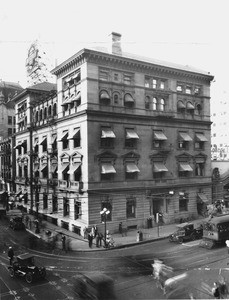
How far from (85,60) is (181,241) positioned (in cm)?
2186

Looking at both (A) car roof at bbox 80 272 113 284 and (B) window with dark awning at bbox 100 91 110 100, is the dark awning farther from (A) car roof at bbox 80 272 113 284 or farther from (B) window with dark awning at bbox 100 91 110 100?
(A) car roof at bbox 80 272 113 284

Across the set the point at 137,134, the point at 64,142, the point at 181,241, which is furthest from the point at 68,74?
the point at 181,241

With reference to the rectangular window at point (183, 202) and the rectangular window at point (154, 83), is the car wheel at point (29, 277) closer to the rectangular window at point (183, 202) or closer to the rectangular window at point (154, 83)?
the rectangular window at point (183, 202)

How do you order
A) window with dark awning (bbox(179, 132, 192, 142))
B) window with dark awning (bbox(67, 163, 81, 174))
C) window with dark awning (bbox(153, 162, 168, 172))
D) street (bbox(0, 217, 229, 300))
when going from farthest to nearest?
1. window with dark awning (bbox(179, 132, 192, 142))
2. window with dark awning (bbox(153, 162, 168, 172))
3. window with dark awning (bbox(67, 163, 81, 174))
4. street (bbox(0, 217, 229, 300))

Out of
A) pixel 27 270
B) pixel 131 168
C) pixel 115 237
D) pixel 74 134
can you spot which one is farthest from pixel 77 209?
pixel 27 270

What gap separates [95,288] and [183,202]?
25568mm

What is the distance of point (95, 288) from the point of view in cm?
1605

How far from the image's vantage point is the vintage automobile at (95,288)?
1559 centimetres

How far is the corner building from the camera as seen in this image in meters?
32.7

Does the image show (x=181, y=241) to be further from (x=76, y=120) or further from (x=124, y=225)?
(x=76, y=120)

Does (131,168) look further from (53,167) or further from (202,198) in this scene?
(202,198)

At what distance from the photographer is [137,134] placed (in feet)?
118

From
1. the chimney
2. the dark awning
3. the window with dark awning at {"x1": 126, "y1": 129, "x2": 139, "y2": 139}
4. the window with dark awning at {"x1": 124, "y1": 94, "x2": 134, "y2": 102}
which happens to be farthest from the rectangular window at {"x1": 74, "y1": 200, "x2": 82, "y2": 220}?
the chimney

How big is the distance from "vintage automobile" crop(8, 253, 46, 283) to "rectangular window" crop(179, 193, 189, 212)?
23.9m
